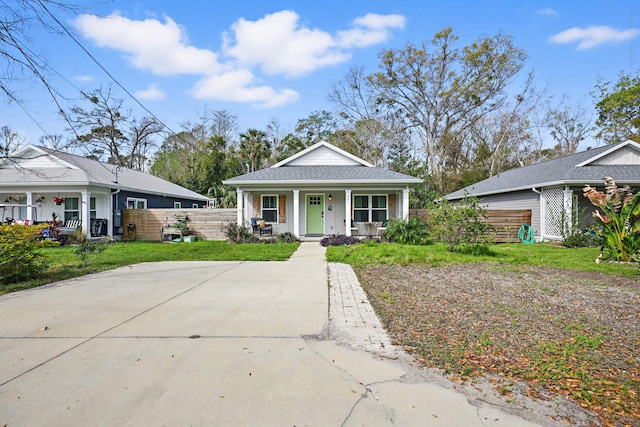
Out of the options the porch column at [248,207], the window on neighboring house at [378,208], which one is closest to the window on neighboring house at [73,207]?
the porch column at [248,207]

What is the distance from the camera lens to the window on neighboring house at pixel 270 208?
51.3ft

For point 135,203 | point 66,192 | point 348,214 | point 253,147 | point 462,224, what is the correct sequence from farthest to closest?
point 253,147
point 135,203
point 66,192
point 348,214
point 462,224

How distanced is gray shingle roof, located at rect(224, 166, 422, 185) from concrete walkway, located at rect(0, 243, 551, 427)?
9.04m

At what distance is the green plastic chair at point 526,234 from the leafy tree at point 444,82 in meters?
14.6

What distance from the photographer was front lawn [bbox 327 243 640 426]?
8.43 feet

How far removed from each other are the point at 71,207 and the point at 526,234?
21140 millimetres

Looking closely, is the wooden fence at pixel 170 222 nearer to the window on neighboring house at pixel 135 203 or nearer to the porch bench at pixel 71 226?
the window on neighboring house at pixel 135 203

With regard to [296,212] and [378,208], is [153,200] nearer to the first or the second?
[296,212]

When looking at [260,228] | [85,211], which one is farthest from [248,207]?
[85,211]

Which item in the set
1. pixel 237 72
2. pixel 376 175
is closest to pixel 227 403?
pixel 376 175

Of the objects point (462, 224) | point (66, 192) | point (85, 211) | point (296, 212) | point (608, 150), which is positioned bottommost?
point (462, 224)

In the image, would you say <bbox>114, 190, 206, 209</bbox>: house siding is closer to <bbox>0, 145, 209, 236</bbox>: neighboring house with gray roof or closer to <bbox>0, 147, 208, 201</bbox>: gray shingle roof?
<bbox>0, 145, 209, 236</bbox>: neighboring house with gray roof

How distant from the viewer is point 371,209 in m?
15.6

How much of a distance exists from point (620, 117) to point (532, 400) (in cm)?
3322
